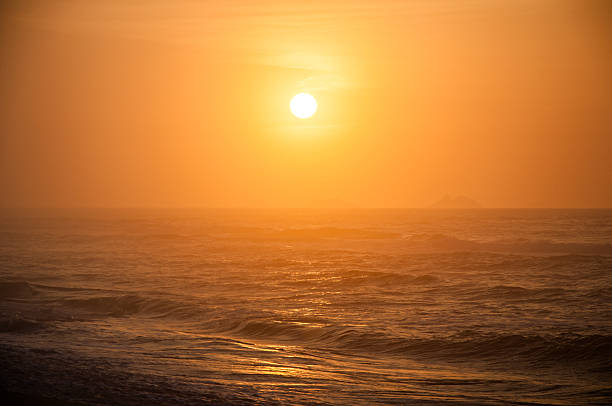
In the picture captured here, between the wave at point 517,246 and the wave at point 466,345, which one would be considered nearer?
the wave at point 466,345

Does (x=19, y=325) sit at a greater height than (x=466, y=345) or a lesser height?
greater

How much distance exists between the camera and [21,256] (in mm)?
44688

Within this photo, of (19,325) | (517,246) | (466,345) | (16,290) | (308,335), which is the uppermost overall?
(517,246)

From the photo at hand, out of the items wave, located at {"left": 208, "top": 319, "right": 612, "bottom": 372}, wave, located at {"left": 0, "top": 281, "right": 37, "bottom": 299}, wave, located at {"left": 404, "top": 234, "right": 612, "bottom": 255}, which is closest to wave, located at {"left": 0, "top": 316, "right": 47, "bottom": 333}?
wave, located at {"left": 208, "top": 319, "right": 612, "bottom": 372}

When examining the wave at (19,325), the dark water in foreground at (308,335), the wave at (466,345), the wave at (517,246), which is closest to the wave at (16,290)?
the dark water in foreground at (308,335)

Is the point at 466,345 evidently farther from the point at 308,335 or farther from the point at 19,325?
the point at 19,325

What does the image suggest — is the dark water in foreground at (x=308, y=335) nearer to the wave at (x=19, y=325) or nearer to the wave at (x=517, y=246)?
the wave at (x=19, y=325)

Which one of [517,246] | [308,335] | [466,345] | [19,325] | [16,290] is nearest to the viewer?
[466,345]

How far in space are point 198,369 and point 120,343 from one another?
4.29 meters

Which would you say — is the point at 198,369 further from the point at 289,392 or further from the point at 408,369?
the point at 408,369

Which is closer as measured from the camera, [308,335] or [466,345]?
[466,345]

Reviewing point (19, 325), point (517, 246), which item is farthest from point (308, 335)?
point (517, 246)

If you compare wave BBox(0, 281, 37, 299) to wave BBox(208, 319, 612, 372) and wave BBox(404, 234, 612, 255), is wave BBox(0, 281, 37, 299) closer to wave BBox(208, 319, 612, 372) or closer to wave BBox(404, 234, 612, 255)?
wave BBox(208, 319, 612, 372)

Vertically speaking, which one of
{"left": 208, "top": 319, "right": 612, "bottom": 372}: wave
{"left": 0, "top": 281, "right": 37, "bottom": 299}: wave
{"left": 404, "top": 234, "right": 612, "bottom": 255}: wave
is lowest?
{"left": 208, "top": 319, "right": 612, "bottom": 372}: wave
